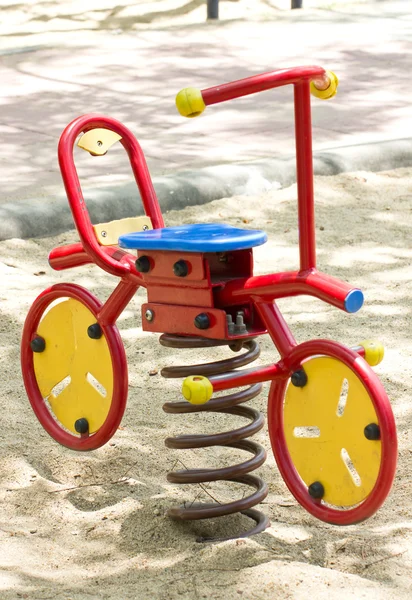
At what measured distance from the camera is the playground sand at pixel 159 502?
2.37m

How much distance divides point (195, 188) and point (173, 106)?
213cm

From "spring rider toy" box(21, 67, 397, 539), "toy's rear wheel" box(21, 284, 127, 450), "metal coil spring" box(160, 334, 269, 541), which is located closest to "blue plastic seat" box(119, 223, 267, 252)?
"spring rider toy" box(21, 67, 397, 539)

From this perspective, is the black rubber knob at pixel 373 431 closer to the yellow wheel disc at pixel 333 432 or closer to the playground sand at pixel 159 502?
the yellow wheel disc at pixel 333 432

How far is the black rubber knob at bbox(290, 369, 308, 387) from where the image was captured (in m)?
2.45

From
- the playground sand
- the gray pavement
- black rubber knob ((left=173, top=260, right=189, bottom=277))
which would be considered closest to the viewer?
the playground sand

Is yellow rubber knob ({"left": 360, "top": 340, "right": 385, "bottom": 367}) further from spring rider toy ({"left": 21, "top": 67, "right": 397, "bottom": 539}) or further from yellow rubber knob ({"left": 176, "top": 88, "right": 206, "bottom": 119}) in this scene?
yellow rubber knob ({"left": 176, "top": 88, "right": 206, "bottom": 119})

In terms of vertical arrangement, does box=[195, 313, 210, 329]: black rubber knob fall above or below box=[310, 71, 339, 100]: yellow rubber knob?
below

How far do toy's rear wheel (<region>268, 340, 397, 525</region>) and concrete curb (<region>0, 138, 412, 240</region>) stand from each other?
2.60 m

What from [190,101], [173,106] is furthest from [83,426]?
[173,106]

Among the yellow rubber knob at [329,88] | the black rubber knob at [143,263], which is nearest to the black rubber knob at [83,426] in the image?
the black rubber knob at [143,263]

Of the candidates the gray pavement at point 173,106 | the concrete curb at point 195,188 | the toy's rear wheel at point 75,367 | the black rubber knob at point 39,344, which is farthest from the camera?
the gray pavement at point 173,106

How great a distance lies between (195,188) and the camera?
5371mm

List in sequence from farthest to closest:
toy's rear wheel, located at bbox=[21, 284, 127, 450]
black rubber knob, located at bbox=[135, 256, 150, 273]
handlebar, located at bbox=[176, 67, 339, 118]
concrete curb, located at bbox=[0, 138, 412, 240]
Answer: concrete curb, located at bbox=[0, 138, 412, 240]
toy's rear wheel, located at bbox=[21, 284, 127, 450]
black rubber knob, located at bbox=[135, 256, 150, 273]
handlebar, located at bbox=[176, 67, 339, 118]

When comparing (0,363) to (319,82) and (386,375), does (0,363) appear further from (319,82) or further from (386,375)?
(319,82)
